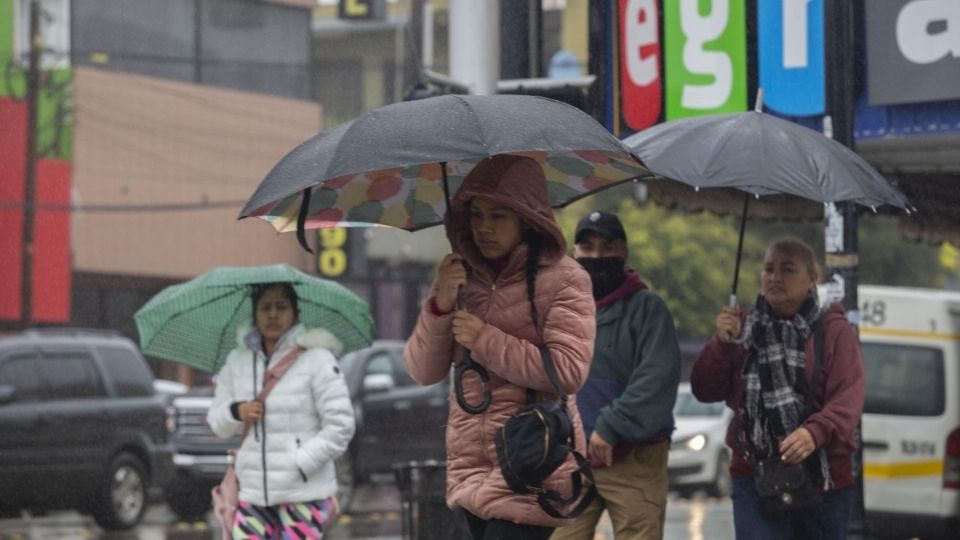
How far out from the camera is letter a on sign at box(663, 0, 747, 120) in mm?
9023

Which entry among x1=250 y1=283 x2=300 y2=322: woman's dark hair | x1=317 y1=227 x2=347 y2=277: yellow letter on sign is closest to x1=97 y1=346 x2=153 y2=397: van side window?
x1=250 y1=283 x2=300 y2=322: woman's dark hair

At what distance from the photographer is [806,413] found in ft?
22.4

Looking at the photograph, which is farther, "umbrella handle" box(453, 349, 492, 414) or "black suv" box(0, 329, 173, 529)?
"black suv" box(0, 329, 173, 529)

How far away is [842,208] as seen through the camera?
7.92m

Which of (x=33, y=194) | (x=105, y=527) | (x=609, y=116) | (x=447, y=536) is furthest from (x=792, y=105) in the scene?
(x=33, y=194)

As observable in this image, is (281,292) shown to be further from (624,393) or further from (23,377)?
(23,377)

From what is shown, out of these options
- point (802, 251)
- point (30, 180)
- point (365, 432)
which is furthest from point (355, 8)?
point (802, 251)

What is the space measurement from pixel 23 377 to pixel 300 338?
9776 mm

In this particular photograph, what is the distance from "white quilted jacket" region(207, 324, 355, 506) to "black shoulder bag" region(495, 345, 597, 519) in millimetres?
2418

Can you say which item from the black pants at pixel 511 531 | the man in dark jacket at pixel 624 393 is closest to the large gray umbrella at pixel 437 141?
the black pants at pixel 511 531

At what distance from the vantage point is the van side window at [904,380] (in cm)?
1355

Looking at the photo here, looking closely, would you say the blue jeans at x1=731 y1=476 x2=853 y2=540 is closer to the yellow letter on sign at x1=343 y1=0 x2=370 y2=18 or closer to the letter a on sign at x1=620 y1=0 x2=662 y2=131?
the letter a on sign at x1=620 y1=0 x2=662 y2=131

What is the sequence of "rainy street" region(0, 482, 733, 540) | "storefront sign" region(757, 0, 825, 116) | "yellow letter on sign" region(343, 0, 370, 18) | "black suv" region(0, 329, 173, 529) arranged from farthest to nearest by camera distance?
"yellow letter on sign" region(343, 0, 370, 18) → "black suv" region(0, 329, 173, 529) → "rainy street" region(0, 482, 733, 540) → "storefront sign" region(757, 0, 825, 116)

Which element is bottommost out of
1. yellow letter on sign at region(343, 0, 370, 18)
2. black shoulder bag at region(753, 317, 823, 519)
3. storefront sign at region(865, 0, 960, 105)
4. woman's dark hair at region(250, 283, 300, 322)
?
black shoulder bag at region(753, 317, 823, 519)
